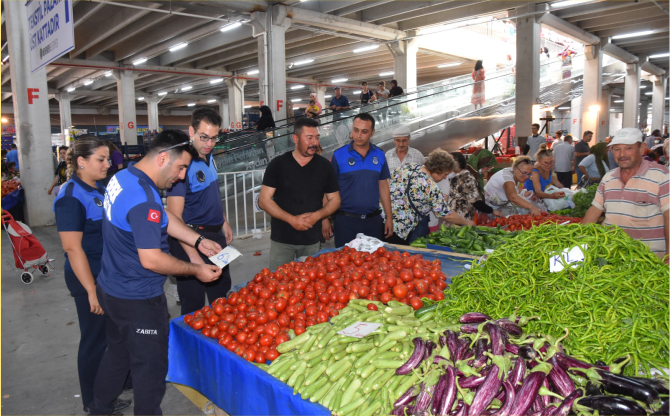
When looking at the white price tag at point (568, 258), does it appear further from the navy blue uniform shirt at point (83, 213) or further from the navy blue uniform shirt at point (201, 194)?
the navy blue uniform shirt at point (83, 213)

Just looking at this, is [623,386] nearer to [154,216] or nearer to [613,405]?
[613,405]

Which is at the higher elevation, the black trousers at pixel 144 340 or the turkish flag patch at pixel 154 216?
the turkish flag patch at pixel 154 216

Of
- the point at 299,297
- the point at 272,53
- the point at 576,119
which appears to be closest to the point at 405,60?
the point at 272,53

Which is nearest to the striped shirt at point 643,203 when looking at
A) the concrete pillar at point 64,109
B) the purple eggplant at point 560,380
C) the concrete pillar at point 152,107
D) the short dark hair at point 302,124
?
the purple eggplant at point 560,380

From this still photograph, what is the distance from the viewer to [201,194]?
139 inches

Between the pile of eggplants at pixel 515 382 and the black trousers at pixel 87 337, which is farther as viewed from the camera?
the black trousers at pixel 87 337

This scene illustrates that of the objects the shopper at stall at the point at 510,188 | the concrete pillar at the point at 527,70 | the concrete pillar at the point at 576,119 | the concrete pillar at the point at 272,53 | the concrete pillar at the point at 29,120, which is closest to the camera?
the shopper at stall at the point at 510,188

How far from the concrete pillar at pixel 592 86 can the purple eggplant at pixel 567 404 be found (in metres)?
20.6

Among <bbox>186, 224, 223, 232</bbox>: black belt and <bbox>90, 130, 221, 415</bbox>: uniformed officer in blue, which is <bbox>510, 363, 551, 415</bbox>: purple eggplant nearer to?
<bbox>90, 130, 221, 415</bbox>: uniformed officer in blue

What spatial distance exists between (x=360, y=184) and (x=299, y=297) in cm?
175

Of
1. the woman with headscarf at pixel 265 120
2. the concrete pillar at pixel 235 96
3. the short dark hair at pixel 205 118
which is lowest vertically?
the short dark hair at pixel 205 118

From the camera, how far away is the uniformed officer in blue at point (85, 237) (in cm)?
267

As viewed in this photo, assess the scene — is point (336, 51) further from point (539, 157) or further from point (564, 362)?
point (564, 362)

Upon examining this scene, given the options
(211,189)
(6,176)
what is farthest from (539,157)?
(6,176)
